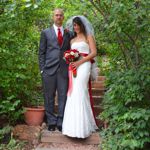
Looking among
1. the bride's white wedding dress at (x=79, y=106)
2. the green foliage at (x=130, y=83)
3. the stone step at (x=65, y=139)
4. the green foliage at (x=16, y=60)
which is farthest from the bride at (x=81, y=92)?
the green foliage at (x=16, y=60)

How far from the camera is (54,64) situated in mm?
6875

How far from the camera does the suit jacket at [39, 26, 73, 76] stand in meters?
6.86

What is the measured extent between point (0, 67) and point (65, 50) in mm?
1267

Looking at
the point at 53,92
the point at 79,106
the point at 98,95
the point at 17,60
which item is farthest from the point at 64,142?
the point at 98,95

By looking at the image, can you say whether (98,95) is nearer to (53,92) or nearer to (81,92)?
(53,92)

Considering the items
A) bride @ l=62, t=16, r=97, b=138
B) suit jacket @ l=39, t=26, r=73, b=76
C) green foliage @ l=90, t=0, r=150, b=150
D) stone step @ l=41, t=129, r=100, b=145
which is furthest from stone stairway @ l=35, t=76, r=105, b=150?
suit jacket @ l=39, t=26, r=73, b=76

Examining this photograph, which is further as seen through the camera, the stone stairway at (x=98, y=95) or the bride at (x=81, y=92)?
A: the stone stairway at (x=98, y=95)

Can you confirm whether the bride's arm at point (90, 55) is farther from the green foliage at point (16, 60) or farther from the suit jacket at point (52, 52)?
the green foliage at point (16, 60)

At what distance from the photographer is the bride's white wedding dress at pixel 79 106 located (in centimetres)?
660

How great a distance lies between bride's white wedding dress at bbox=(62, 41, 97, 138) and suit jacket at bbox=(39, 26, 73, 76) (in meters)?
0.20

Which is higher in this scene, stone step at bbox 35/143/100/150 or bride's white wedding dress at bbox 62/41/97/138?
bride's white wedding dress at bbox 62/41/97/138

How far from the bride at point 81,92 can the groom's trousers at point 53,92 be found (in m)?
0.16

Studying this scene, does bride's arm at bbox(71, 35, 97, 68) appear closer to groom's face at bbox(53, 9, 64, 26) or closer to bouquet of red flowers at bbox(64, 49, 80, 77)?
bouquet of red flowers at bbox(64, 49, 80, 77)

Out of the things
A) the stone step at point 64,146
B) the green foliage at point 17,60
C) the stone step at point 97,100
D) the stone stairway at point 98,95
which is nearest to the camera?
the stone step at point 64,146
